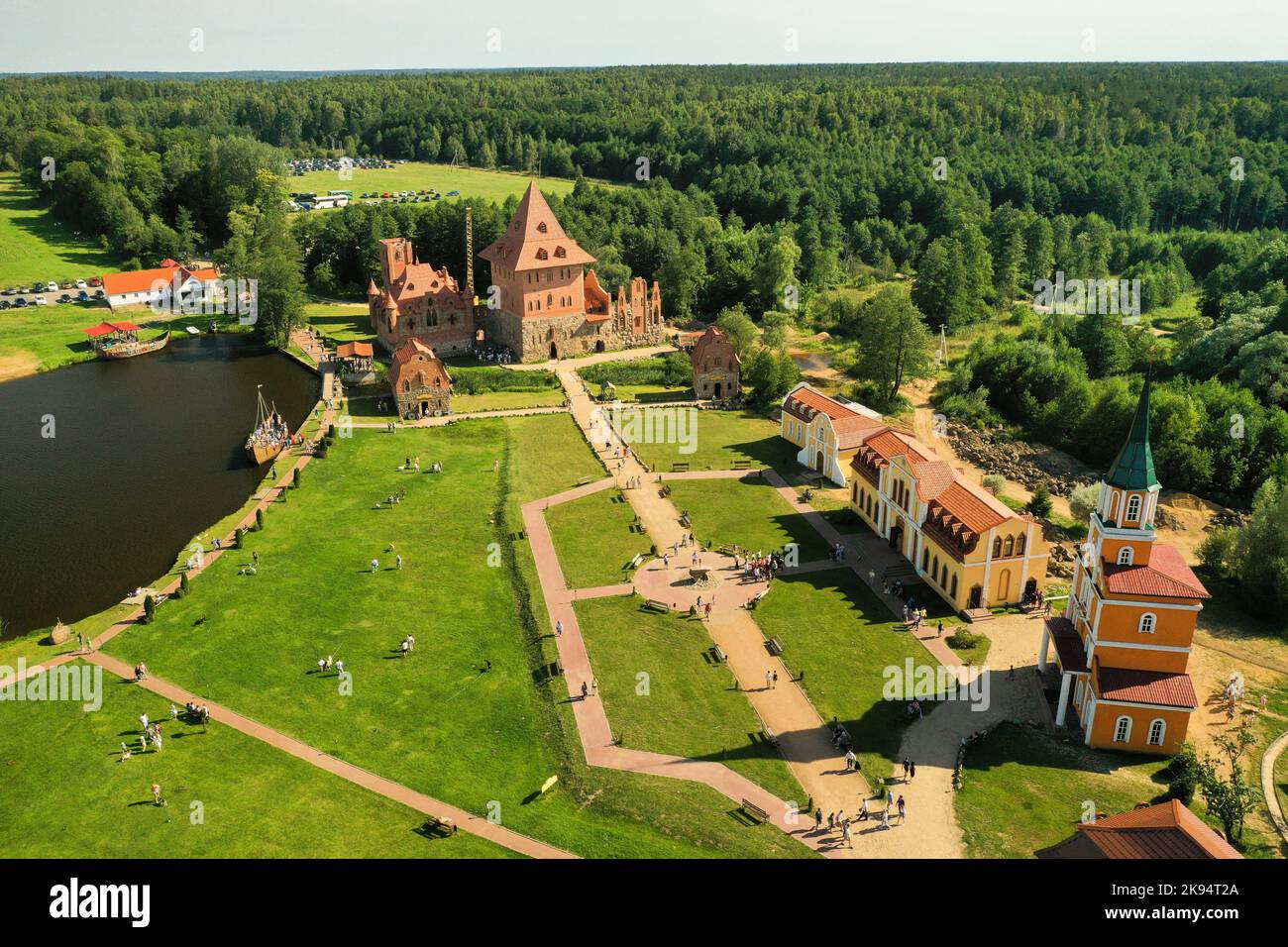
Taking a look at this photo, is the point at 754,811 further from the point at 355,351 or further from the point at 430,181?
the point at 430,181

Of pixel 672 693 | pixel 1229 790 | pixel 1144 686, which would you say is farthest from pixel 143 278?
pixel 1229 790

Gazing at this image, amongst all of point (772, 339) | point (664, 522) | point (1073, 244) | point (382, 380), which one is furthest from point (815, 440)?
point (1073, 244)

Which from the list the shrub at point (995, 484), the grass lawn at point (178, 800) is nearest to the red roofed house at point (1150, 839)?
the grass lawn at point (178, 800)

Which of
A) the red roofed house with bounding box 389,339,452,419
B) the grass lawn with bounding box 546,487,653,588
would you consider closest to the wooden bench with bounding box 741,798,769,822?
the grass lawn with bounding box 546,487,653,588

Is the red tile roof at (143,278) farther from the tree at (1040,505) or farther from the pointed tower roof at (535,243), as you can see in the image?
the tree at (1040,505)

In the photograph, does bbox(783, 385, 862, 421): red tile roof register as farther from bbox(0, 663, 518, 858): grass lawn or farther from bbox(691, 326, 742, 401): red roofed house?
bbox(0, 663, 518, 858): grass lawn
